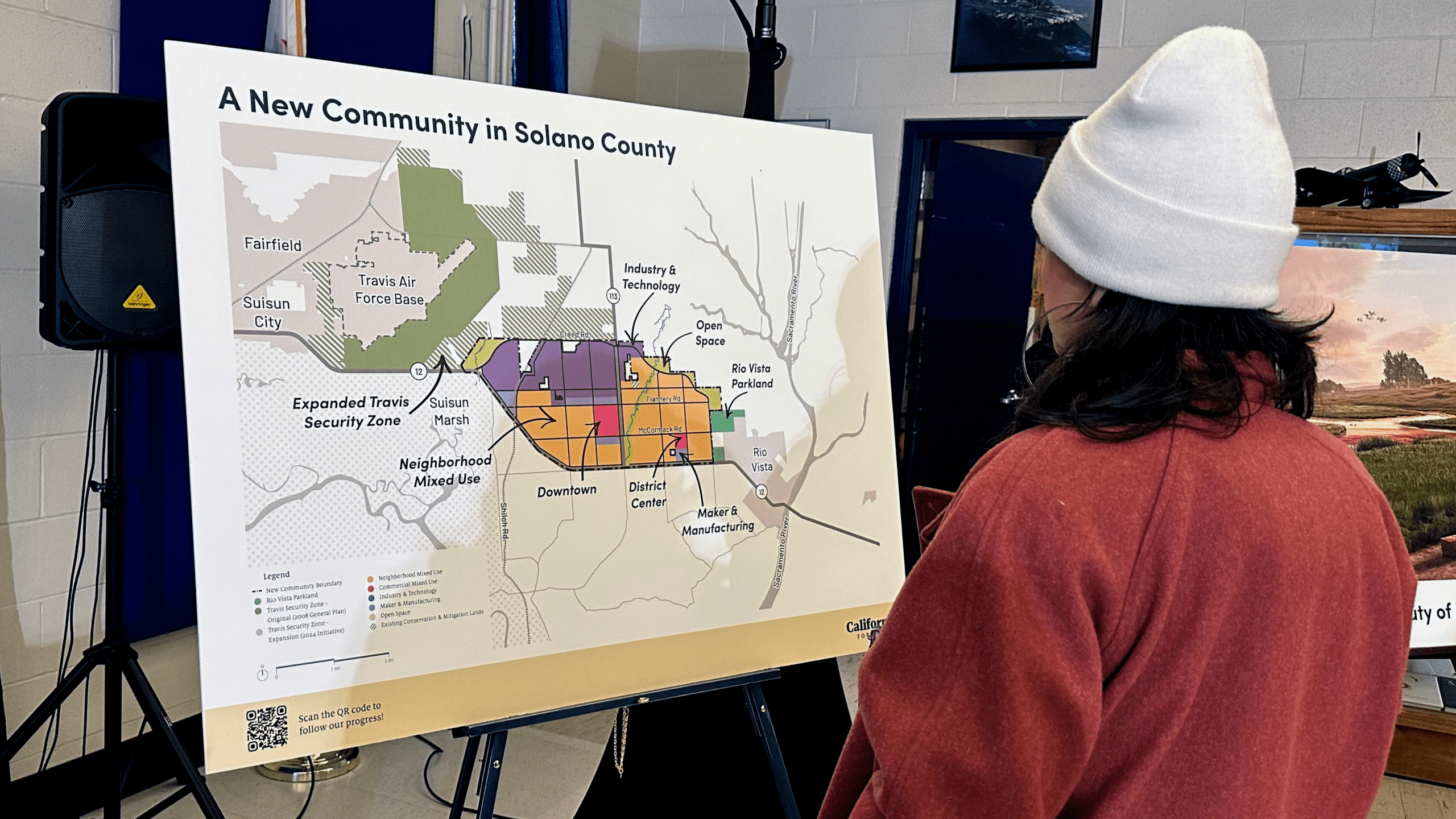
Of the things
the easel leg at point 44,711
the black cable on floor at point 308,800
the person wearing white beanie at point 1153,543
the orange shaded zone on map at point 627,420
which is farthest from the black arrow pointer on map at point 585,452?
the black cable on floor at point 308,800

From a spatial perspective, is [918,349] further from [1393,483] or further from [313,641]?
[313,641]

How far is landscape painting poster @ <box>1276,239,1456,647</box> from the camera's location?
6.84 feet

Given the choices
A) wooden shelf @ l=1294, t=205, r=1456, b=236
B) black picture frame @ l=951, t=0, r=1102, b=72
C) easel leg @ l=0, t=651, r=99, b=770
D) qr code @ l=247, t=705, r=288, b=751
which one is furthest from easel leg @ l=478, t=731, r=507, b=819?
black picture frame @ l=951, t=0, r=1102, b=72

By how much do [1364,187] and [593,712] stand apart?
2.47 meters

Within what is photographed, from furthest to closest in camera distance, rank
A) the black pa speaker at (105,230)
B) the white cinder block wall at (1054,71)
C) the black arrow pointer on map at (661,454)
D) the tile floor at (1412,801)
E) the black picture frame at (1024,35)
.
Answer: the black picture frame at (1024,35) → the white cinder block wall at (1054,71) → the tile floor at (1412,801) → the black pa speaker at (105,230) → the black arrow pointer on map at (661,454)

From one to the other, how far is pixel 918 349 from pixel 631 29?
1878 millimetres

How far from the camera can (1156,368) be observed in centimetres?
75

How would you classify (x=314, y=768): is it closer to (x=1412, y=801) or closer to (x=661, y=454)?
(x=661, y=454)

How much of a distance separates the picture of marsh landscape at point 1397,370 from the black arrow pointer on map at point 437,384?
1790 mm

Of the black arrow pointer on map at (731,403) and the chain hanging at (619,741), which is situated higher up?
the black arrow pointer on map at (731,403)

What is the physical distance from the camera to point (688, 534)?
1.47 m

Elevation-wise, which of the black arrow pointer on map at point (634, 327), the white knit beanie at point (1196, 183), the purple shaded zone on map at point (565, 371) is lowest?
the purple shaded zone on map at point (565, 371)

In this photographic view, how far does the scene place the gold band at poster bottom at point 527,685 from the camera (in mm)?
1207

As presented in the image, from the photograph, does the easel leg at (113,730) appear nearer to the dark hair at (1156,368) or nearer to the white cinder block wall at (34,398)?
the white cinder block wall at (34,398)
